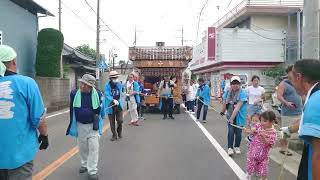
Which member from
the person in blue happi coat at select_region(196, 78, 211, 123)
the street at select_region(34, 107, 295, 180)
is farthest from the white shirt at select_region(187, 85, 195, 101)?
the street at select_region(34, 107, 295, 180)

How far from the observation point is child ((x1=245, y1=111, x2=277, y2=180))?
7.27 m

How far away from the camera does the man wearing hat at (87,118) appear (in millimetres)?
7773

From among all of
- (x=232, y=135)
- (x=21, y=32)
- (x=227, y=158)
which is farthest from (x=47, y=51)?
(x=227, y=158)

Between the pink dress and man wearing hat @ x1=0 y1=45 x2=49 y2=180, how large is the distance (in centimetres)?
385

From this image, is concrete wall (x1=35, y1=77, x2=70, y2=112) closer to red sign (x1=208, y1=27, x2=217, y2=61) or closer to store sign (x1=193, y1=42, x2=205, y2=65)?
red sign (x1=208, y1=27, x2=217, y2=61)

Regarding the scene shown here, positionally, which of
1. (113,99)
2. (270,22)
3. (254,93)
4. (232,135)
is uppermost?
(270,22)

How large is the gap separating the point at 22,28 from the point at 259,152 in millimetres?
19684

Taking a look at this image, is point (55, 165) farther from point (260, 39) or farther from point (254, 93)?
point (260, 39)

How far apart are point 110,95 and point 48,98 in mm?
13414

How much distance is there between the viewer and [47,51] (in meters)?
25.6

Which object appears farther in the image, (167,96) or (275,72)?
(275,72)

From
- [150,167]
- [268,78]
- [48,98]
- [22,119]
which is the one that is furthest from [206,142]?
[268,78]

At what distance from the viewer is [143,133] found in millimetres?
14602

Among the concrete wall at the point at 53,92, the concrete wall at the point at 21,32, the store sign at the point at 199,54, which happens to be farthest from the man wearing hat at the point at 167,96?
the store sign at the point at 199,54
